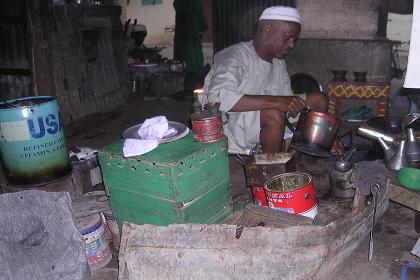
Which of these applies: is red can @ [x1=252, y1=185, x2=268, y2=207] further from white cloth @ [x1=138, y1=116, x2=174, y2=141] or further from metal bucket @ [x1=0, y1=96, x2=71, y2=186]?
metal bucket @ [x1=0, y1=96, x2=71, y2=186]

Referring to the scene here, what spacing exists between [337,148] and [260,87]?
106cm

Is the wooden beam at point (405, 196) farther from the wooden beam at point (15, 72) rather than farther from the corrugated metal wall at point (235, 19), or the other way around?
the corrugated metal wall at point (235, 19)

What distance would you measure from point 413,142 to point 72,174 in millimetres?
2932

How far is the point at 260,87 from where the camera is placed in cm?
411

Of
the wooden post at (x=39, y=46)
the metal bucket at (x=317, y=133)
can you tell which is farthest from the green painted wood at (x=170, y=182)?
the wooden post at (x=39, y=46)

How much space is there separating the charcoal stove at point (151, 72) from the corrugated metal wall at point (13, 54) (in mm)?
2700

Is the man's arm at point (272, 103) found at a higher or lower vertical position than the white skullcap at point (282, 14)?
lower

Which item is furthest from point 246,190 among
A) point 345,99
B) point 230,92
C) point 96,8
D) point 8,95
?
point 96,8

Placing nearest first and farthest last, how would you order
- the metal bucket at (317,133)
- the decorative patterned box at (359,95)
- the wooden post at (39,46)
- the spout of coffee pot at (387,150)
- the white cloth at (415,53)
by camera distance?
1. the white cloth at (415,53)
2. the spout of coffee pot at (387,150)
3. the metal bucket at (317,133)
4. the wooden post at (39,46)
5. the decorative patterned box at (359,95)

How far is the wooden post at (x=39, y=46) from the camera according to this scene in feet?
16.1

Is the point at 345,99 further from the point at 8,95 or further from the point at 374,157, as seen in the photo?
the point at 8,95

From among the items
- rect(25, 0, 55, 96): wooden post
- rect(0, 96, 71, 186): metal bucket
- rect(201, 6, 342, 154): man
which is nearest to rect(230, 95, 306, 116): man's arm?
rect(201, 6, 342, 154): man

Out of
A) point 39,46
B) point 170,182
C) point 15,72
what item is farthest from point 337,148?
point 15,72

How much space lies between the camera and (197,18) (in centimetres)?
757
